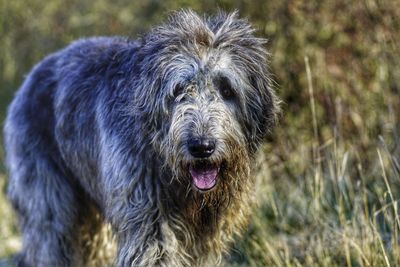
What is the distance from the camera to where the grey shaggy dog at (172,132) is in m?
4.62

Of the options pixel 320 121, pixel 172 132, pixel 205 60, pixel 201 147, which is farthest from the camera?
pixel 320 121

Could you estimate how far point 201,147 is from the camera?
440 centimetres

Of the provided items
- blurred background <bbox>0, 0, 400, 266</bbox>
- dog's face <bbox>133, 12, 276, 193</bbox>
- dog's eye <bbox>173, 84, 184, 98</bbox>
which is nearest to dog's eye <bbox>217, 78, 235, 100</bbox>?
dog's face <bbox>133, 12, 276, 193</bbox>

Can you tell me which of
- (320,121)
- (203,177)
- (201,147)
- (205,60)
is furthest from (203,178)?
(320,121)

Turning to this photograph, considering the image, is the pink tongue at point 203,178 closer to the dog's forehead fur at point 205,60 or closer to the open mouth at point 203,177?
the open mouth at point 203,177

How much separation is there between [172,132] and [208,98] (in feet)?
0.98

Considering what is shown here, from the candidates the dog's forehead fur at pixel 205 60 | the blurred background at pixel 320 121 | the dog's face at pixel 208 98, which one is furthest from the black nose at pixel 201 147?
the blurred background at pixel 320 121

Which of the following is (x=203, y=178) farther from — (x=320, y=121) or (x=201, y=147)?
(x=320, y=121)

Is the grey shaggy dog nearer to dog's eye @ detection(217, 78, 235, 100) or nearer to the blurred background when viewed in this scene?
dog's eye @ detection(217, 78, 235, 100)

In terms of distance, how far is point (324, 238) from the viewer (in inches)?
239

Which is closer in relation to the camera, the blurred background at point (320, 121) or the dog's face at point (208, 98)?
the dog's face at point (208, 98)

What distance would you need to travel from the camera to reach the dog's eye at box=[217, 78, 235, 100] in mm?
4697

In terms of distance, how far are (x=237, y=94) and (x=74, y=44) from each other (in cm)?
219

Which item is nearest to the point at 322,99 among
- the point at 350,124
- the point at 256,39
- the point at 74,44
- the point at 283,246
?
the point at 350,124
